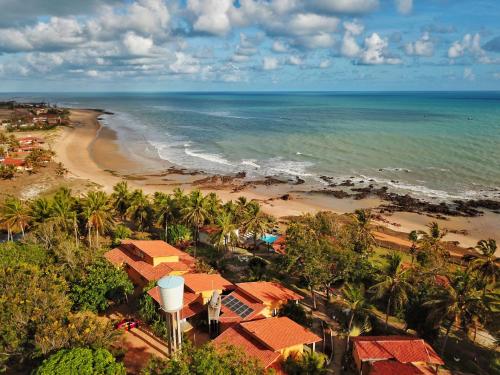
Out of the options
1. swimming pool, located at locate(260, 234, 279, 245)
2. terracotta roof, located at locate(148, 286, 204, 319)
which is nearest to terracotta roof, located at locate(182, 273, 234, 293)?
terracotta roof, located at locate(148, 286, 204, 319)

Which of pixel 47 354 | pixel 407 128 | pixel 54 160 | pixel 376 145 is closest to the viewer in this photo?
pixel 47 354

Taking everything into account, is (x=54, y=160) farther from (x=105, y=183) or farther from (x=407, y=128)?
(x=407, y=128)

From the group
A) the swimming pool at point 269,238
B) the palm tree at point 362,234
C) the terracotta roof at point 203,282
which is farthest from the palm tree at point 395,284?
Answer: the swimming pool at point 269,238

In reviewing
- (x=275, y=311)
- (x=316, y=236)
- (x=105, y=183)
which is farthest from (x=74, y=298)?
(x=105, y=183)

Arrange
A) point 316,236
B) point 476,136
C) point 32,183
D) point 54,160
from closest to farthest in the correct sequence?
point 316,236 < point 32,183 < point 54,160 < point 476,136

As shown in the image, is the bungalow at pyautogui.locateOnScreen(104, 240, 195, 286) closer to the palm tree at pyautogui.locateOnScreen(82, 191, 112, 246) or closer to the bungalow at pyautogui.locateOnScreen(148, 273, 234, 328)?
the bungalow at pyautogui.locateOnScreen(148, 273, 234, 328)

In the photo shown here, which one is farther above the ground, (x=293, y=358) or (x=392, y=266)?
(x=392, y=266)
